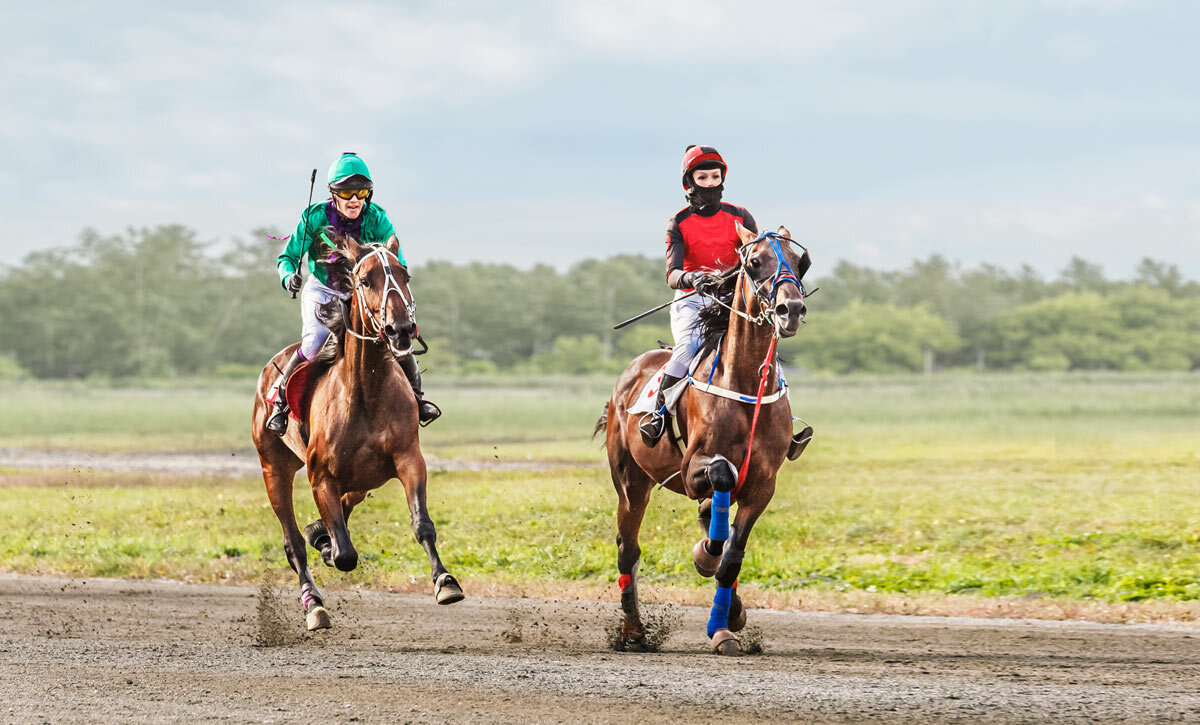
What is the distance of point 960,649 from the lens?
35.2 ft

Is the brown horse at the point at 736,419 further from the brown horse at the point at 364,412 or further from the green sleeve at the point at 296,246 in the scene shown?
the green sleeve at the point at 296,246

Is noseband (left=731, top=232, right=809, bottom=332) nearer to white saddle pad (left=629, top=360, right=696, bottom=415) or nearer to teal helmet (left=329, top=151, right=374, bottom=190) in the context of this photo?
white saddle pad (left=629, top=360, right=696, bottom=415)

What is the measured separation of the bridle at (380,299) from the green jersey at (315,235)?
2.60 feet

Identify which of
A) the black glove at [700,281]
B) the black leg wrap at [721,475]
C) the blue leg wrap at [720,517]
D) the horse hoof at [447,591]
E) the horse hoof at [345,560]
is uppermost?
the black glove at [700,281]

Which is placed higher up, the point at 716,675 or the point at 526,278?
the point at 526,278

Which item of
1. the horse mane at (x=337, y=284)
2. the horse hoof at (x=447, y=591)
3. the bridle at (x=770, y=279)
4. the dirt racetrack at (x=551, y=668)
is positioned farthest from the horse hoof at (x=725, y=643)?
the horse mane at (x=337, y=284)

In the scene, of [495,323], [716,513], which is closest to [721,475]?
[716,513]

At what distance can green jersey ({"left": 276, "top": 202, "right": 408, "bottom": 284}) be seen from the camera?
10820mm

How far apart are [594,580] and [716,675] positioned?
7075mm

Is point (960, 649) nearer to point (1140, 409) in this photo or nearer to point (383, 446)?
point (383, 446)

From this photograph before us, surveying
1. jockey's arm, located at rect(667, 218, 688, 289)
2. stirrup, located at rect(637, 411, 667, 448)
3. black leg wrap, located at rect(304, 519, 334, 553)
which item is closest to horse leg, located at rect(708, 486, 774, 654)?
stirrup, located at rect(637, 411, 667, 448)

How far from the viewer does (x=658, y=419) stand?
419 inches

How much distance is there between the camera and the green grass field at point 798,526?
16.1 m

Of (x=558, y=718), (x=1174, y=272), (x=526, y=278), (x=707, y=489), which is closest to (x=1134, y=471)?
(x=707, y=489)
